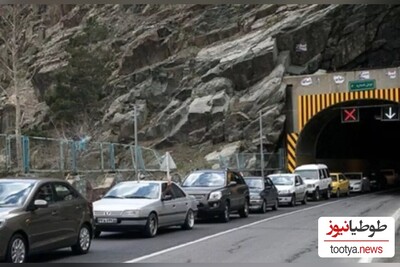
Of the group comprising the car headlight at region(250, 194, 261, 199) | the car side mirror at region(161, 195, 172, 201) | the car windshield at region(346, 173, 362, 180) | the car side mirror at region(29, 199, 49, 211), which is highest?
the car side mirror at region(29, 199, 49, 211)

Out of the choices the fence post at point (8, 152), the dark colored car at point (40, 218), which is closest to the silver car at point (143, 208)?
the dark colored car at point (40, 218)

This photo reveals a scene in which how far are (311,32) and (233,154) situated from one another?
13.9 metres

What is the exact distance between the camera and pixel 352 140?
56906 mm

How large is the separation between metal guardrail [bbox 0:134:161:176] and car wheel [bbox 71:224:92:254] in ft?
28.1

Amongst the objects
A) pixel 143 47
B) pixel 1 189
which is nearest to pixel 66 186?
pixel 1 189

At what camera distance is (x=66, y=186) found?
1328 centimetres

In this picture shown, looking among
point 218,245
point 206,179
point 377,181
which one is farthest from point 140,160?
point 377,181

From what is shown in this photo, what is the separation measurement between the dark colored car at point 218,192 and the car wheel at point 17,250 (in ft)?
33.1

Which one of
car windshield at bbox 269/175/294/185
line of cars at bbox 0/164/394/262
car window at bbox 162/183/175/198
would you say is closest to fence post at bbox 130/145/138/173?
line of cars at bbox 0/164/394/262

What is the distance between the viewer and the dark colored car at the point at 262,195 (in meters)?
25.5

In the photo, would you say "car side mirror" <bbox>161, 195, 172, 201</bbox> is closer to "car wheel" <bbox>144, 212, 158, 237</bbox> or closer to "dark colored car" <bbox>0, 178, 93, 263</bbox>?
"car wheel" <bbox>144, 212, 158, 237</bbox>

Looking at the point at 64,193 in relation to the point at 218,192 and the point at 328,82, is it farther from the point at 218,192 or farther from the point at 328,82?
the point at 328,82

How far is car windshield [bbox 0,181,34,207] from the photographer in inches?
461

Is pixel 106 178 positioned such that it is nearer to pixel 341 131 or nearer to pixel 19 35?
pixel 19 35
